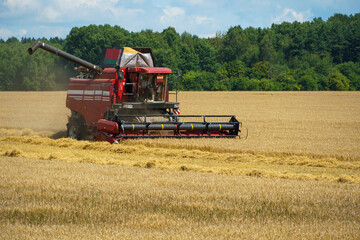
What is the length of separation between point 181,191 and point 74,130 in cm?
958

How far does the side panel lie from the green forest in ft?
114

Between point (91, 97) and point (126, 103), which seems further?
point (91, 97)

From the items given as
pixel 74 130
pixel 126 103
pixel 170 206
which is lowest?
pixel 170 206

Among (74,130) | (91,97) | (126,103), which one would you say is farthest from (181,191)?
(74,130)

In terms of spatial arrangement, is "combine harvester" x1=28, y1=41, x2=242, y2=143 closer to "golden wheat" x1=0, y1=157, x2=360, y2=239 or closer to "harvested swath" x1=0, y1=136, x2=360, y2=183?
"harvested swath" x1=0, y1=136, x2=360, y2=183

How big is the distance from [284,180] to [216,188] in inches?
68.0

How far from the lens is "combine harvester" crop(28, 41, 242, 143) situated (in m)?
15.2

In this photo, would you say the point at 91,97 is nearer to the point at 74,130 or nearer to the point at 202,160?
the point at 74,130

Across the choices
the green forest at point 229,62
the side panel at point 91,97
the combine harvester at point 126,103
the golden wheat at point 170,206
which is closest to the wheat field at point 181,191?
the golden wheat at point 170,206

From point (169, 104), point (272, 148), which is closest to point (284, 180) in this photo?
point (272, 148)

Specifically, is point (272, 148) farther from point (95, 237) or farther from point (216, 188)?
point (95, 237)

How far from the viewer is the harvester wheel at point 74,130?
16703mm

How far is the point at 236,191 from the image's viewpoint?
8.18 meters

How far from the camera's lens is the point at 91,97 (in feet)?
52.7
